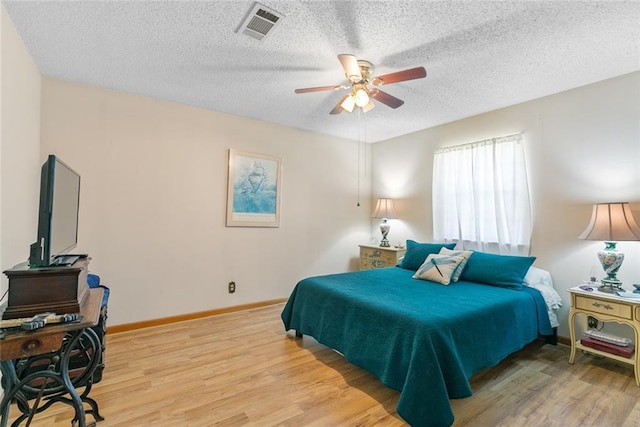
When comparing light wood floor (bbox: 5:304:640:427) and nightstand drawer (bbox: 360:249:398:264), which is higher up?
nightstand drawer (bbox: 360:249:398:264)

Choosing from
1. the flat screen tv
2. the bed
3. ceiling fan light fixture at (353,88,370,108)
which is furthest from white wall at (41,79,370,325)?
ceiling fan light fixture at (353,88,370,108)

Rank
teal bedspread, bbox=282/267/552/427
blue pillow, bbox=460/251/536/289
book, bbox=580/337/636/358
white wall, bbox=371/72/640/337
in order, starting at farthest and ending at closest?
blue pillow, bbox=460/251/536/289
white wall, bbox=371/72/640/337
book, bbox=580/337/636/358
teal bedspread, bbox=282/267/552/427

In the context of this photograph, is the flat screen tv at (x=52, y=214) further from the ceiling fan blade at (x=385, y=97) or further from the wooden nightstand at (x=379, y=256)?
the wooden nightstand at (x=379, y=256)

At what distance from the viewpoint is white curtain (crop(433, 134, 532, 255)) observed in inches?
128

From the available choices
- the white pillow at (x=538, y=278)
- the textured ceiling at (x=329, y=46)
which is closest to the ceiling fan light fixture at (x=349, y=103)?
the textured ceiling at (x=329, y=46)

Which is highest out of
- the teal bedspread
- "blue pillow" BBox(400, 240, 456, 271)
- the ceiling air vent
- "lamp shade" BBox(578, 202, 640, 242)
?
the ceiling air vent

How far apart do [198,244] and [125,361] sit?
138cm

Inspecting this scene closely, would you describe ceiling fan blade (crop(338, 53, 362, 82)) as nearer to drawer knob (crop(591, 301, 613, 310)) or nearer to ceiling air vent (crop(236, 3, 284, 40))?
A: ceiling air vent (crop(236, 3, 284, 40))

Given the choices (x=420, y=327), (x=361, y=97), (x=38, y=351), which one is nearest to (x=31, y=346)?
(x=38, y=351)

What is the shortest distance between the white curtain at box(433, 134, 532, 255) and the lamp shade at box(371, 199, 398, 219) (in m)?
0.63

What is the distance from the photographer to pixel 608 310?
2.30 m

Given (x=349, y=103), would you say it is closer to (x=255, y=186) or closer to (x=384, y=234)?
(x=255, y=186)

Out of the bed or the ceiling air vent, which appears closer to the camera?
the bed

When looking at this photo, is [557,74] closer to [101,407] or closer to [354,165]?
[354,165]
